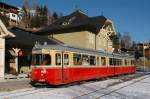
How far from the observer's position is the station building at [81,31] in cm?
4534

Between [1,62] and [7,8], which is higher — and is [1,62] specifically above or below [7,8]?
below

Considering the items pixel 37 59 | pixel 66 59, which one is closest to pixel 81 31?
pixel 66 59

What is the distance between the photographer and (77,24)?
1810 inches

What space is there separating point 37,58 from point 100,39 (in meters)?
32.4

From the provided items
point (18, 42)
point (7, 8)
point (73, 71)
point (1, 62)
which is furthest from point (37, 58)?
point (7, 8)

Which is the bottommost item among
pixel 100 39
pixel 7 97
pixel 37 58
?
pixel 7 97

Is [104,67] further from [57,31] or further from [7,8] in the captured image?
[7,8]

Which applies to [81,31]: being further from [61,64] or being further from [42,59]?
[42,59]

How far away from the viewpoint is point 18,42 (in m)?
31.7

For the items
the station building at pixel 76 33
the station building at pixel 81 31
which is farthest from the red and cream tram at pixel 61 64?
the station building at pixel 81 31

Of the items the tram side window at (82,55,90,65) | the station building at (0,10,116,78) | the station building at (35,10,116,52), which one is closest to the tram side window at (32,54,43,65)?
the tram side window at (82,55,90,65)

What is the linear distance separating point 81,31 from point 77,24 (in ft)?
3.90

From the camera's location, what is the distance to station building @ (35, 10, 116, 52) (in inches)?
1785

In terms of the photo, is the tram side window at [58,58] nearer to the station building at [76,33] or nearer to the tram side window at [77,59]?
the tram side window at [77,59]
